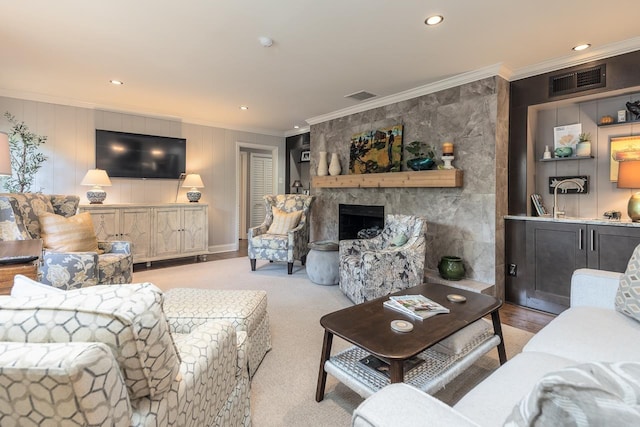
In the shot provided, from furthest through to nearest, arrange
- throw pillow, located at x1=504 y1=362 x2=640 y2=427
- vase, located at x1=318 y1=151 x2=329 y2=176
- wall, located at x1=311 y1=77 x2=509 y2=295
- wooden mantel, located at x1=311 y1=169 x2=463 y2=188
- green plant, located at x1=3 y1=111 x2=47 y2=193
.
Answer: vase, located at x1=318 y1=151 x2=329 y2=176
green plant, located at x1=3 y1=111 x2=47 y2=193
wooden mantel, located at x1=311 y1=169 x2=463 y2=188
wall, located at x1=311 y1=77 x2=509 y2=295
throw pillow, located at x1=504 y1=362 x2=640 y2=427

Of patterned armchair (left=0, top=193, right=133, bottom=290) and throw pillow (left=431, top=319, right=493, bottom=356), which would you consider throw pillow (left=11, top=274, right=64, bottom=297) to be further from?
patterned armchair (left=0, top=193, right=133, bottom=290)

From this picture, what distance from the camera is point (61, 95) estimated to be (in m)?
4.14

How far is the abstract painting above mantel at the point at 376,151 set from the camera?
4.09 metres

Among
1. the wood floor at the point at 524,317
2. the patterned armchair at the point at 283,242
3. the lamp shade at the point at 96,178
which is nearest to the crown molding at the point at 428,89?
the patterned armchair at the point at 283,242

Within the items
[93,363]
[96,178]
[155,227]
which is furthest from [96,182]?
[93,363]

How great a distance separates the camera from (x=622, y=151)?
2.76 m

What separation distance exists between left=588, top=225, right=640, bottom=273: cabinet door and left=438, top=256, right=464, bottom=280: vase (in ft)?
3.49

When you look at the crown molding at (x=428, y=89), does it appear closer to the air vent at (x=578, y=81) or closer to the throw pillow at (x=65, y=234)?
the air vent at (x=578, y=81)

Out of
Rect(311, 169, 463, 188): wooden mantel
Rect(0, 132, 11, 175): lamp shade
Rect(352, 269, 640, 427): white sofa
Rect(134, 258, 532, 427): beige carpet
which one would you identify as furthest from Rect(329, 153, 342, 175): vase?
Rect(0, 132, 11, 175): lamp shade

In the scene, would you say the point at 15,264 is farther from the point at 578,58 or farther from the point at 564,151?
the point at 578,58

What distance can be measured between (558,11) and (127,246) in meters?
4.14

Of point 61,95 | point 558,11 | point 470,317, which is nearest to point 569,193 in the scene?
point 558,11

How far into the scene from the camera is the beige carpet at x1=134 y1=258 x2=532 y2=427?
1579 mm

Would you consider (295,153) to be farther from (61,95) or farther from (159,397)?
(159,397)
